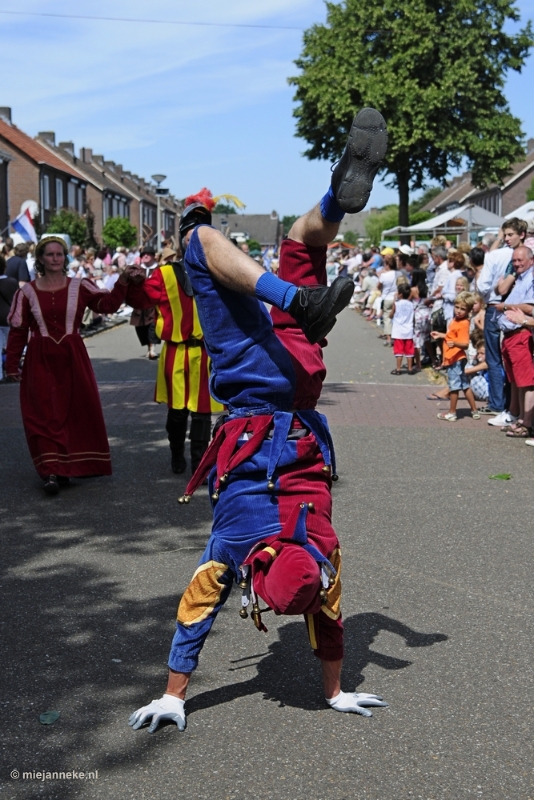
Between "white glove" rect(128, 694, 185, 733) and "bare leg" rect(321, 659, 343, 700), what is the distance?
52cm

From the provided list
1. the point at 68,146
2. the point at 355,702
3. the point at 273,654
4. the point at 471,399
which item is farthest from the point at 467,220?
the point at 68,146

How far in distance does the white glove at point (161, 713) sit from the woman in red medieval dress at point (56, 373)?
13.5 feet

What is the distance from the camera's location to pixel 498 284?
10.6 m

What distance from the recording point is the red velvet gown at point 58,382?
7953 millimetres

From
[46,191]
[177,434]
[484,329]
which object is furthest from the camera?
[46,191]

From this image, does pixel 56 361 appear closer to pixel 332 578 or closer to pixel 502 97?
pixel 332 578

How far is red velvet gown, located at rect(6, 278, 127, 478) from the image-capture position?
795 cm

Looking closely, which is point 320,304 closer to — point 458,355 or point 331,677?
point 331,677

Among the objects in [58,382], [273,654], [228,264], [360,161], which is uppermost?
[360,161]

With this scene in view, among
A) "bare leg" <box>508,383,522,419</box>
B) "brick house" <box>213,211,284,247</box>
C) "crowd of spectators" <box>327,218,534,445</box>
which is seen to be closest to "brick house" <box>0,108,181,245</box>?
"crowd of spectators" <box>327,218,534,445</box>

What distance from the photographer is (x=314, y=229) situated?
343cm

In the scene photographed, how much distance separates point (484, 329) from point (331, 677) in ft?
27.8

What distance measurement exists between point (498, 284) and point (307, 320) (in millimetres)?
7788

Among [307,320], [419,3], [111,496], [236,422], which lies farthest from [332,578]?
[419,3]
